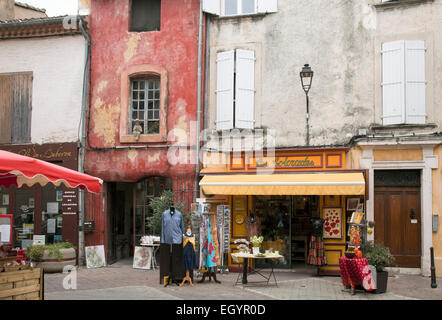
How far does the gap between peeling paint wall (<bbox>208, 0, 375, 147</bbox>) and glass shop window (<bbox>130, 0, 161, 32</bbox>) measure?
6.53 ft

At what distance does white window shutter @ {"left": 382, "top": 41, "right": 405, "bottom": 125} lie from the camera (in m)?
12.7

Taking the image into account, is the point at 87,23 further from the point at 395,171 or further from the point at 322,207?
the point at 395,171

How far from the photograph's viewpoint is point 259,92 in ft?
45.8

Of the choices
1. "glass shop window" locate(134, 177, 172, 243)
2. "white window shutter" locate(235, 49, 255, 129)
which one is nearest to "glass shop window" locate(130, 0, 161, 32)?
"white window shutter" locate(235, 49, 255, 129)

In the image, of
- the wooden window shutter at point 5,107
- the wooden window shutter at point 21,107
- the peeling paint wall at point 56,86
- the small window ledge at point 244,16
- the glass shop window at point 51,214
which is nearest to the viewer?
the small window ledge at point 244,16

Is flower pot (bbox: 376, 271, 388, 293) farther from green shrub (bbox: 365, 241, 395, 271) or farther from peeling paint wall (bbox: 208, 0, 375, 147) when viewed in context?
peeling paint wall (bbox: 208, 0, 375, 147)

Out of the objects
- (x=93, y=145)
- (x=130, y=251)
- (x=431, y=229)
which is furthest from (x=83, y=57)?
(x=431, y=229)

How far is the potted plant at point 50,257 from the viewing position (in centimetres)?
1295

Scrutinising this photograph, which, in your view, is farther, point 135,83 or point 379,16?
point 135,83

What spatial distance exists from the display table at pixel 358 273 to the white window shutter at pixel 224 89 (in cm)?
533

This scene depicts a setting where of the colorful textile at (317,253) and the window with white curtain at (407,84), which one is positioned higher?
the window with white curtain at (407,84)

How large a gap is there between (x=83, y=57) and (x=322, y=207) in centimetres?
804

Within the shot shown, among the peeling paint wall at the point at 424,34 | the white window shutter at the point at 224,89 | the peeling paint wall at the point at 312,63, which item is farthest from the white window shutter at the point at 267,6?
the peeling paint wall at the point at 424,34

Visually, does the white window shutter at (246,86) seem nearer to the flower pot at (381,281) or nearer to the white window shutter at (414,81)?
A: the white window shutter at (414,81)
